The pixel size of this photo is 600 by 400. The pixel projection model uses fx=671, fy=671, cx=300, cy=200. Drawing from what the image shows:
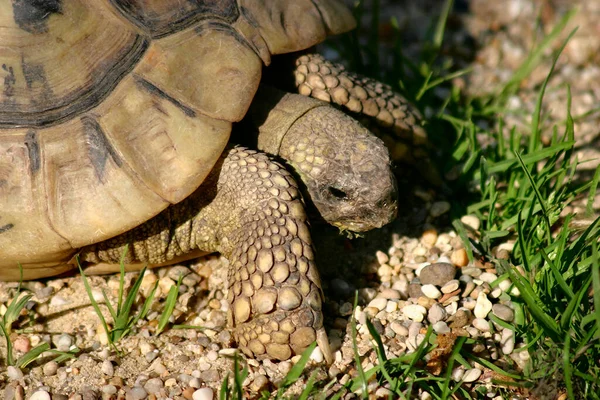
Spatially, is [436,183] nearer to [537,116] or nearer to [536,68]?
[537,116]

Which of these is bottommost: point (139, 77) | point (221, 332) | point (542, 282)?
point (221, 332)

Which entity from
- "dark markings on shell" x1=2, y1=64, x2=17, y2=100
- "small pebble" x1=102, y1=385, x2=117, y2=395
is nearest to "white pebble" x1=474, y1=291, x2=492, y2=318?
"small pebble" x1=102, y1=385, x2=117, y2=395

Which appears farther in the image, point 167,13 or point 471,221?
point 471,221

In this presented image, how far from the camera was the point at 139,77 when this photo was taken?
2.50 metres

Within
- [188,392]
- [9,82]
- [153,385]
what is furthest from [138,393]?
[9,82]

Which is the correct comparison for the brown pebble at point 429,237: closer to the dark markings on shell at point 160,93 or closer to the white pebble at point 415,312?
the white pebble at point 415,312

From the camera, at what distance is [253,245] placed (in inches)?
99.4

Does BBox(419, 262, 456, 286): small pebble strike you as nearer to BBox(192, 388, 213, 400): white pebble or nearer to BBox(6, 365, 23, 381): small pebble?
BBox(192, 388, 213, 400): white pebble

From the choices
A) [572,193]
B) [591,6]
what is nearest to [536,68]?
[591,6]

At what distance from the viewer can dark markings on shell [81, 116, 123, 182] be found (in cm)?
243

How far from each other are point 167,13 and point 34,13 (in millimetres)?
486

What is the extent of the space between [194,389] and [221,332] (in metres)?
0.30

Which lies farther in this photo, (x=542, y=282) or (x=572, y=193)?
(x=572, y=193)

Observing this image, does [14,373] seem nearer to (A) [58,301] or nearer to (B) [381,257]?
(A) [58,301]
